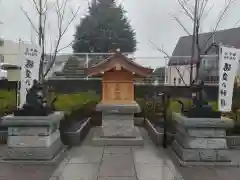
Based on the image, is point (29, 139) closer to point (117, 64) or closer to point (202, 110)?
point (117, 64)

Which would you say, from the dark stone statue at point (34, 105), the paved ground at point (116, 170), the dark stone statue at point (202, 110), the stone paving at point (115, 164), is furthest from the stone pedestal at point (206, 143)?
the dark stone statue at point (34, 105)

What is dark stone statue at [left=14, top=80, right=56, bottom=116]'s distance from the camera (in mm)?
6914

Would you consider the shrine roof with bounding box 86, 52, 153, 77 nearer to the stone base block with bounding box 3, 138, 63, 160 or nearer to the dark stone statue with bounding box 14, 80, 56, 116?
the dark stone statue with bounding box 14, 80, 56, 116

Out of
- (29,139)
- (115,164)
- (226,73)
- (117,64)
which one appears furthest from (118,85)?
(29,139)

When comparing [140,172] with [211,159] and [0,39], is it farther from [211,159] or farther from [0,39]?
[0,39]

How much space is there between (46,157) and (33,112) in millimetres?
1084

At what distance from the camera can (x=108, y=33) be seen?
101 ft

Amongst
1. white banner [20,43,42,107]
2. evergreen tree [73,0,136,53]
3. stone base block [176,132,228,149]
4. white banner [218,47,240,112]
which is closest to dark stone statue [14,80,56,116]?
white banner [20,43,42,107]

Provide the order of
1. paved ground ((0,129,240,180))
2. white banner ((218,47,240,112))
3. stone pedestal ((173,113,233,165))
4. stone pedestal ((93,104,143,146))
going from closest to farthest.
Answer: paved ground ((0,129,240,180)) → stone pedestal ((173,113,233,165)) → white banner ((218,47,240,112)) → stone pedestal ((93,104,143,146))

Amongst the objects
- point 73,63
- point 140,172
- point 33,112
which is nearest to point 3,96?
point 73,63

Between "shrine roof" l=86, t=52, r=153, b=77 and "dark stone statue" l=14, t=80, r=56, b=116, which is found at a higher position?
"shrine roof" l=86, t=52, r=153, b=77

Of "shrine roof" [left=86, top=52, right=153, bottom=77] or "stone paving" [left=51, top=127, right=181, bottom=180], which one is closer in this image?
"stone paving" [left=51, top=127, right=181, bottom=180]

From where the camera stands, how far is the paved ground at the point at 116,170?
582 centimetres

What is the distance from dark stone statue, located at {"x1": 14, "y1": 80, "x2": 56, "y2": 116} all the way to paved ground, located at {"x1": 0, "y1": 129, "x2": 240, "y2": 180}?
3.95 ft
